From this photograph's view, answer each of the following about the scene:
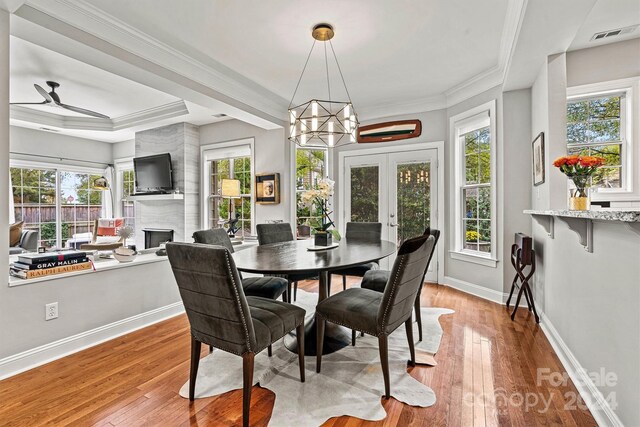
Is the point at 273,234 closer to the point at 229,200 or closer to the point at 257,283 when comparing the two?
the point at 257,283

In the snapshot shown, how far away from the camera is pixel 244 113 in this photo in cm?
417

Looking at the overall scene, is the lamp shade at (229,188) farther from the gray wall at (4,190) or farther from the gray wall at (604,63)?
the gray wall at (604,63)

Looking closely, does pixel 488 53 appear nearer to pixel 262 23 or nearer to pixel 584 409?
pixel 262 23

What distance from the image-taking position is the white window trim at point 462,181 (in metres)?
3.69

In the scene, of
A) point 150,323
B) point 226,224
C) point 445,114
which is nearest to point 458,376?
point 150,323

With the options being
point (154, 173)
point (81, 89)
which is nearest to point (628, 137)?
point (81, 89)

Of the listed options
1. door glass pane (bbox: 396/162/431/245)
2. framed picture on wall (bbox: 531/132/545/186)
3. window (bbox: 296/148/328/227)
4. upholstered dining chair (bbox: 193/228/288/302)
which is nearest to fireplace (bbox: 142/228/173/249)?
window (bbox: 296/148/328/227)

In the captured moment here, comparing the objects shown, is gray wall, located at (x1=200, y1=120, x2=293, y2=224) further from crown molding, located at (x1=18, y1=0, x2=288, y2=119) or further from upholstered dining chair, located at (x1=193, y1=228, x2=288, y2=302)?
upholstered dining chair, located at (x1=193, y1=228, x2=288, y2=302)

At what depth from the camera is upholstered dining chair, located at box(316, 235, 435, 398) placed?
1.76 meters

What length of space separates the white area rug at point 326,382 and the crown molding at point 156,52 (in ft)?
8.81

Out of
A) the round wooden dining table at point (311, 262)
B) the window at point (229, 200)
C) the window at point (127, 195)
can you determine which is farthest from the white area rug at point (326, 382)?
the window at point (127, 195)

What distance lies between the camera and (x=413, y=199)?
15.2ft

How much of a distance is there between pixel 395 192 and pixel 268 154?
2093 mm

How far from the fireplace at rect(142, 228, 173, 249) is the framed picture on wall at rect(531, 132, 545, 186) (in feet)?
17.9
